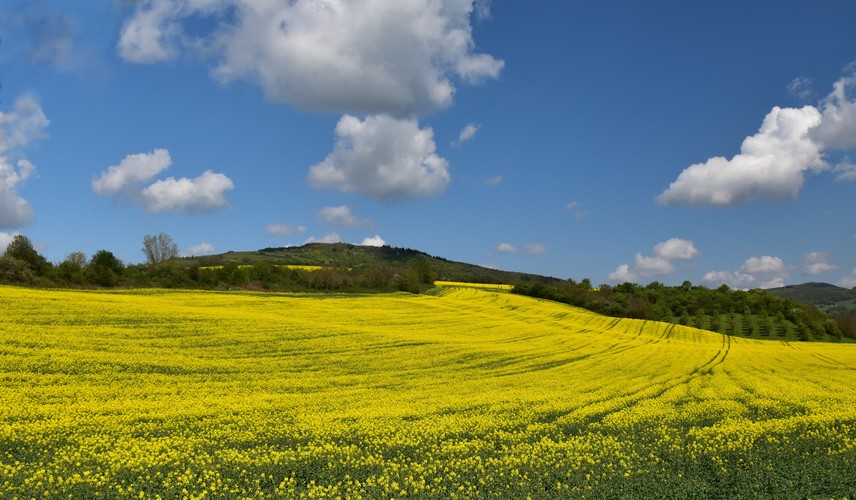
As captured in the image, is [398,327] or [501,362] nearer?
[501,362]

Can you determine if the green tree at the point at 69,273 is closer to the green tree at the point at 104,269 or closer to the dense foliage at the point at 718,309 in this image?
the green tree at the point at 104,269

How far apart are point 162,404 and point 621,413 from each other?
18970 millimetres

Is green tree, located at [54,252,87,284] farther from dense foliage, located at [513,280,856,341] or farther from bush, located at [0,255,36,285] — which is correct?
dense foliage, located at [513,280,856,341]

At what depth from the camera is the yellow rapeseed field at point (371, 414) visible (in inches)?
534

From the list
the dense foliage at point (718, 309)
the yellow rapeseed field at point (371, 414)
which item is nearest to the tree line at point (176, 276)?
the yellow rapeseed field at point (371, 414)

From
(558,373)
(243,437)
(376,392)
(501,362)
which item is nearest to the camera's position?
(243,437)

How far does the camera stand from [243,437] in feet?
55.3

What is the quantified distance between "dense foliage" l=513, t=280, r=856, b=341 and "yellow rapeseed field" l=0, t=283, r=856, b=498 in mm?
52116

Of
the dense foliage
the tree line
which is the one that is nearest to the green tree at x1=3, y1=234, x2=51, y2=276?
the tree line

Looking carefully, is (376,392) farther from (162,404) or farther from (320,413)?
(162,404)

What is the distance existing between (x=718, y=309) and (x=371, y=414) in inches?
4175

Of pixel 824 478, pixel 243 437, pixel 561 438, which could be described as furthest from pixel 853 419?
pixel 243 437

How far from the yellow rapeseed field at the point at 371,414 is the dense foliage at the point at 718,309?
52.1 meters

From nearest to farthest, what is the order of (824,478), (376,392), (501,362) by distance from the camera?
(824,478) → (376,392) → (501,362)
